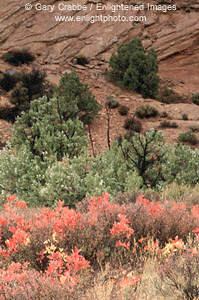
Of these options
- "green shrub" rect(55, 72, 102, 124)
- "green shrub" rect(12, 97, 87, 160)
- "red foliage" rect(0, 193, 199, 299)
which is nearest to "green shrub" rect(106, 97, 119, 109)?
"green shrub" rect(55, 72, 102, 124)

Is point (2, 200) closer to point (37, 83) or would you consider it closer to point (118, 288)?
point (118, 288)

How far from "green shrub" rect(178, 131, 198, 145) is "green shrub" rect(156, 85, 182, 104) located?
15.5 feet

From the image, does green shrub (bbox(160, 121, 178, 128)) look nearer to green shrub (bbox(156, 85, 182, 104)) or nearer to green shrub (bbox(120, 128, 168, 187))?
green shrub (bbox(156, 85, 182, 104))

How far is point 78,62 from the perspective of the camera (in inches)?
762

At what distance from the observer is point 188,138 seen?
11680 mm

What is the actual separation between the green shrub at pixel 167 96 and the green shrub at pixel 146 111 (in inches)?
84.7

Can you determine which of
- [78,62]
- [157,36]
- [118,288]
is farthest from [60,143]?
[157,36]

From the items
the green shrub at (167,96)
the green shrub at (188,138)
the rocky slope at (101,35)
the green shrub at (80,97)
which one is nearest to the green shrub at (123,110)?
the green shrub at (80,97)

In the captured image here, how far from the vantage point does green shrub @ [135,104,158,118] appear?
14.1m

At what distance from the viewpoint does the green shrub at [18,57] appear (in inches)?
706

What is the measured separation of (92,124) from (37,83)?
2992mm

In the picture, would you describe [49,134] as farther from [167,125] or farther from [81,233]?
[167,125]

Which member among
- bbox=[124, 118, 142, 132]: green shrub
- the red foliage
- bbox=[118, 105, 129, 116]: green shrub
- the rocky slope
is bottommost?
the red foliage

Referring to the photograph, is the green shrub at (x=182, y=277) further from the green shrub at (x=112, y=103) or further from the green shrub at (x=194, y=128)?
the green shrub at (x=112, y=103)
